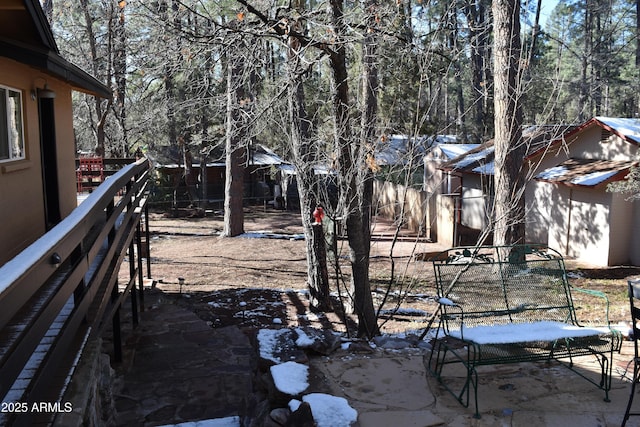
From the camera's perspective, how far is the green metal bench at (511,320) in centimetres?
412

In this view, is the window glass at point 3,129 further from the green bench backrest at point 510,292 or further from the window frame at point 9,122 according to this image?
the green bench backrest at point 510,292

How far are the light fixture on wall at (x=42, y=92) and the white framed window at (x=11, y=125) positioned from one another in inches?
15.5

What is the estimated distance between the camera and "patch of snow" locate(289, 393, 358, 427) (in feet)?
11.5

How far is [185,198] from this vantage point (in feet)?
88.1

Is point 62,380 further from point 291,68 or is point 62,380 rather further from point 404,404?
point 291,68

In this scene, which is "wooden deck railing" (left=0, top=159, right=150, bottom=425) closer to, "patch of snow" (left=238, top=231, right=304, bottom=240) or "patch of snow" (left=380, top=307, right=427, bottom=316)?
"patch of snow" (left=380, top=307, right=427, bottom=316)

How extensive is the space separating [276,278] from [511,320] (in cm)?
890

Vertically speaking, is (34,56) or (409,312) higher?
(34,56)

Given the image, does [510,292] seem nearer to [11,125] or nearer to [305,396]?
[305,396]

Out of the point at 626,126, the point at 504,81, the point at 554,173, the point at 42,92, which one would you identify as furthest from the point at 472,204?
the point at 42,92

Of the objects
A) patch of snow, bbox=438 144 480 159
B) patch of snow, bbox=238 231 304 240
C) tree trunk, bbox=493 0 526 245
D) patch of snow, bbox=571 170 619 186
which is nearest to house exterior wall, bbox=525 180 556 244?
patch of snow, bbox=571 170 619 186

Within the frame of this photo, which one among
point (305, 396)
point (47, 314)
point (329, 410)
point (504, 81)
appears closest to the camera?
point (47, 314)

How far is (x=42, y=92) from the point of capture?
638cm


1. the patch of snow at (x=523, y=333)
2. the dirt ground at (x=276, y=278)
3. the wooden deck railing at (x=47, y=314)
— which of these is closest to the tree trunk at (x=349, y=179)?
the dirt ground at (x=276, y=278)
